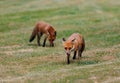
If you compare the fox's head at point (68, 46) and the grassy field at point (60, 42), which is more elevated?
the fox's head at point (68, 46)

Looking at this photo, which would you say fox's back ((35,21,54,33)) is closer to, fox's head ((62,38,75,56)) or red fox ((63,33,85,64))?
red fox ((63,33,85,64))

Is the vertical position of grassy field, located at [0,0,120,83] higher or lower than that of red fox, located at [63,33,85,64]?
lower

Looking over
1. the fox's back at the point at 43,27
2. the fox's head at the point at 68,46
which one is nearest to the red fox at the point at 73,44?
the fox's head at the point at 68,46

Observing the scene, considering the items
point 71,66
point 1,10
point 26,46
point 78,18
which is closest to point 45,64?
point 71,66

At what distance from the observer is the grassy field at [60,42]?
1923 cm

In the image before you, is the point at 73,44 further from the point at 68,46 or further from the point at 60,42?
the point at 60,42

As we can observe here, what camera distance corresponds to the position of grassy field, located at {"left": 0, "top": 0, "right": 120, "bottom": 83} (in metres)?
19.2

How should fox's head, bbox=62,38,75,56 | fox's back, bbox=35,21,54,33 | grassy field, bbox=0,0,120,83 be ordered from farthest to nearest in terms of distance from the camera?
fox's back, bbox=35,21,54,33, fox's head, bbox=62,38,75,56, grassy field, bbox=0,0,120,83

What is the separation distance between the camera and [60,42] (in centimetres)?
3238

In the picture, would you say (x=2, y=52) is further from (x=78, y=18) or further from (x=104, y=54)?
(x=78, y=18)

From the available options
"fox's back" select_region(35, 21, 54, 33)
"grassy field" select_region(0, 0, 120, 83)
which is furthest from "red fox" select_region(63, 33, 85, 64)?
"fox's back" select_region(35, 21, 54, 33)

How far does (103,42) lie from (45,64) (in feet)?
29.1

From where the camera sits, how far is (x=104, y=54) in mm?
25156

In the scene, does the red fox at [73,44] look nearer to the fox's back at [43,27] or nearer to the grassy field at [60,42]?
the grassy field at [60,42]
